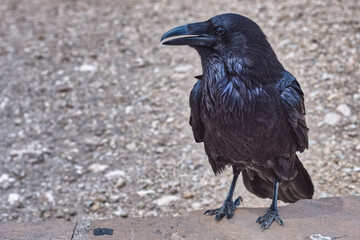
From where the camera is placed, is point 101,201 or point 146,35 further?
point 146,35

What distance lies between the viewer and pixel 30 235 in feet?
11.2

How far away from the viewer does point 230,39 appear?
3.41 m

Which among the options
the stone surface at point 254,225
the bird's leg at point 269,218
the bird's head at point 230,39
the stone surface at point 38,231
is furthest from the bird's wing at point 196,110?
the stone surface at point 38,231

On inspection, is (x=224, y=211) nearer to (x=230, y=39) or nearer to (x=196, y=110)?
(x=196, y=110)

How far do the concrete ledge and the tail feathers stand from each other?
0.39 meters

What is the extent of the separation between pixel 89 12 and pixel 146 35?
1.36 metres

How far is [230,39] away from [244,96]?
1.22ft

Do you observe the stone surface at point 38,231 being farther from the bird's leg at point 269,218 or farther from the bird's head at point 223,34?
the bird's head at point 223,34

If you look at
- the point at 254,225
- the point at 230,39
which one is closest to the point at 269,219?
the point at 254,225

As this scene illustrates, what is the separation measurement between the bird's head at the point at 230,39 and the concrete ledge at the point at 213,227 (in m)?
1.00

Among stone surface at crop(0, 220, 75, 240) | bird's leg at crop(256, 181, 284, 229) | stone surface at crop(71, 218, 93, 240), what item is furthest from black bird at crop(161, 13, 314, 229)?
stone surface at crop(0, 220, 75, 240)

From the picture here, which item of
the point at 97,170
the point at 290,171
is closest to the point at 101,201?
the point at 97,170

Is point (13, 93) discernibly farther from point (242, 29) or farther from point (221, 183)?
point (242, 29)

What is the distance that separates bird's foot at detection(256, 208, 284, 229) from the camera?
352 cm
